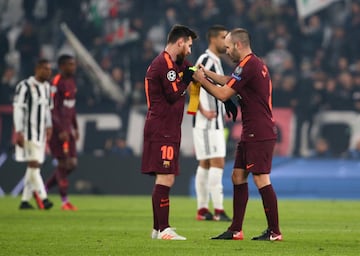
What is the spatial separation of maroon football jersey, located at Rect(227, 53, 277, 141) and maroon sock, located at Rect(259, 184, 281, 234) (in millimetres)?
574

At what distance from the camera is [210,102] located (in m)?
14.8

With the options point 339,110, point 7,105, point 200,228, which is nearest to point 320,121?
point 339,110

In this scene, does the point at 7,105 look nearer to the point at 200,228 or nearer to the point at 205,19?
the point at 205,19

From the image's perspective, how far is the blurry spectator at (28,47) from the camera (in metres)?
26.0

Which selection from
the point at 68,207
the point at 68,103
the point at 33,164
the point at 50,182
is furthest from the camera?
the point at 50,182

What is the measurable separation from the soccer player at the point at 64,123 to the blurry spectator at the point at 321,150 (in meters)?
7.23

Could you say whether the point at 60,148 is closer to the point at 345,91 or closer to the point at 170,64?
the point at 170,64

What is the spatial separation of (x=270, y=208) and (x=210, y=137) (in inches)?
178

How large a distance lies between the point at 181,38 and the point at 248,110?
1.07 m

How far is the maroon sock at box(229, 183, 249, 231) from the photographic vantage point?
10.7m

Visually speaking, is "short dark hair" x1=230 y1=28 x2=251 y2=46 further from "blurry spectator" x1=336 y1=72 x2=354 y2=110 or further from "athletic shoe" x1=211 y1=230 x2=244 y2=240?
"blurry spectator" x1=336 y1=72 x2=354 y2=110

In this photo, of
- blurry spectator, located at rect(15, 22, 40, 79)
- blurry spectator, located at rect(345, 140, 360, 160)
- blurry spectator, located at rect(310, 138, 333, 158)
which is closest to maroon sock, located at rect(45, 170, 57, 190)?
blurry spectator, located at rect(310, 138, 333, 158)

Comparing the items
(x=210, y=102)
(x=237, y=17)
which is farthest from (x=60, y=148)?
(x=237, y=17)

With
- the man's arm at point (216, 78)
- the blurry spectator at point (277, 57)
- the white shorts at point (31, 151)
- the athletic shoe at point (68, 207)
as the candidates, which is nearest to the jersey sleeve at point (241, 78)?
the man's arm at point (216, 78)
